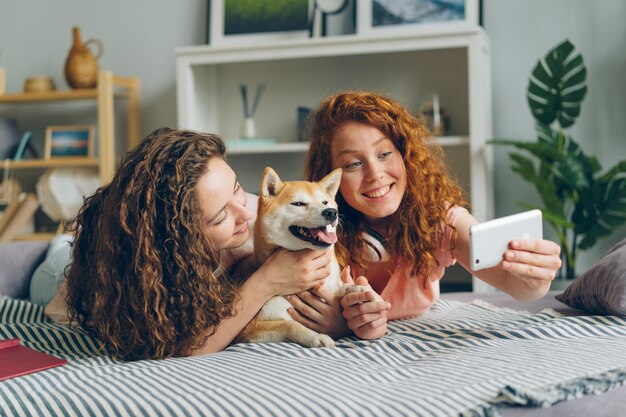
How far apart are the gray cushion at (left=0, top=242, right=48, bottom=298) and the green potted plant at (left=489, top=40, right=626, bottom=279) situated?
5.97 ft

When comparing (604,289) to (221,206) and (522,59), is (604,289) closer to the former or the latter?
(221,206)

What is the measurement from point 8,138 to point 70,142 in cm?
34

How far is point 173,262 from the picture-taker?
1315 mm

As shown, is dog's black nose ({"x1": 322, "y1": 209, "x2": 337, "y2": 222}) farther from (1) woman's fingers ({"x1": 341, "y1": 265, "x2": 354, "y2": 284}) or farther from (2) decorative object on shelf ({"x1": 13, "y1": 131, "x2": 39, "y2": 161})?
(2) decorative object on shelf ({"x1": 13, "y1": 131, "x2": 39, "y2": 161})

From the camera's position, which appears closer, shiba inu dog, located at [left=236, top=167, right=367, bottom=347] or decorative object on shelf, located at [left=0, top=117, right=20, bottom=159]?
shiba inu dog, located at [left=236, top=167, right=367, bottom=347]

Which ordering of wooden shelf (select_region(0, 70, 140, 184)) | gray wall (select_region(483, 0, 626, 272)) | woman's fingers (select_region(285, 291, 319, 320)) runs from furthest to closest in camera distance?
wooden shelf (select_region(0, 70, 140, 184)), gray wall (select_region(483, 0, 626, 272)), woman's fingers (select_region(285, 291, 319, 320))

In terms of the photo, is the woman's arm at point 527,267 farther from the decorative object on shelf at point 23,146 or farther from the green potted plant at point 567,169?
the decorative object on shelf at point 23,146

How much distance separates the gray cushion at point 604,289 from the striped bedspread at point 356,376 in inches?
1.7

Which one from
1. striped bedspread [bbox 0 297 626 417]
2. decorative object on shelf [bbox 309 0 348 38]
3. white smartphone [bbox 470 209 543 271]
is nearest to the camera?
striped bedspread [bbox 0 297 626 417]

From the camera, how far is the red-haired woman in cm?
146

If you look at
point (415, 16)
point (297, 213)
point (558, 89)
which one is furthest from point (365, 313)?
point (415, 16)

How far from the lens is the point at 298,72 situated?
357 cm

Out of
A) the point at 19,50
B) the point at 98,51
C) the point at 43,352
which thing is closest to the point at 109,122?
the point at 98,51

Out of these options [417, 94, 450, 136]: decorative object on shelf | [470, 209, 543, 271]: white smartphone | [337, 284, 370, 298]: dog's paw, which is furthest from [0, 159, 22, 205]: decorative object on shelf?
[470, 209, 543, 271]: white smartphone
